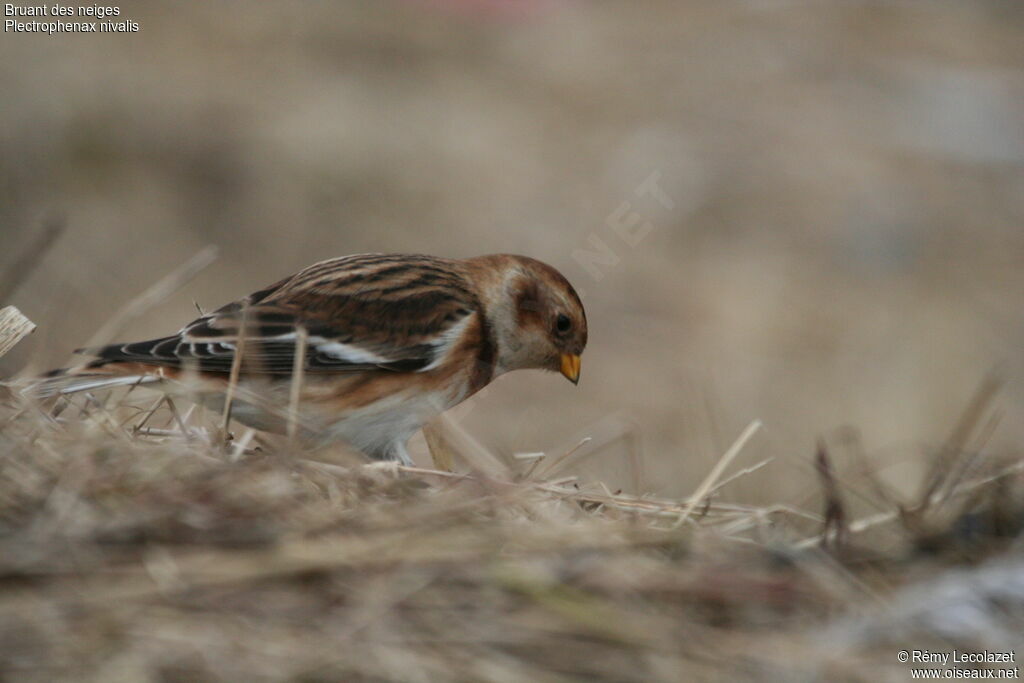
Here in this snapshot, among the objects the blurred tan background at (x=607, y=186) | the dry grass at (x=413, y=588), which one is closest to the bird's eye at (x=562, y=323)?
the dry grass at (x=413, y=588)

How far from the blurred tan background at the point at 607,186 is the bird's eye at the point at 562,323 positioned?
3.99 m

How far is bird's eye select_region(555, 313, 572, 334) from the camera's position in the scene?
212 inches

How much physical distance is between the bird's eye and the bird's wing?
1.24 feet

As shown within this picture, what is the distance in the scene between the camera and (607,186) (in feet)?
41.9

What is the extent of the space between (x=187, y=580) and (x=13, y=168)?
1052 cm

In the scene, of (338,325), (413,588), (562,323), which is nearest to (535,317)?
(562,323)

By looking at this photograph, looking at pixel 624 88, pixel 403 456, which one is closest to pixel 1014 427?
pixel 624 88

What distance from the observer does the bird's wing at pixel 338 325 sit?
4.51 metres

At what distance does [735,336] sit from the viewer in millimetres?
11320

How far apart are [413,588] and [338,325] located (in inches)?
99.1

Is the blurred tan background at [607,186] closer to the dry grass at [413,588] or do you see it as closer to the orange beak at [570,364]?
the orange beak at [570,364]

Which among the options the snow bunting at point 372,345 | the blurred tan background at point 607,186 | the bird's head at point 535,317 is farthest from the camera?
the blurred tan background at point 607,186

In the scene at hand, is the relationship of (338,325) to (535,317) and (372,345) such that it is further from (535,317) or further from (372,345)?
→ (535,317)

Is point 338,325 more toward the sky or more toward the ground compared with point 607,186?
more toward the sky
